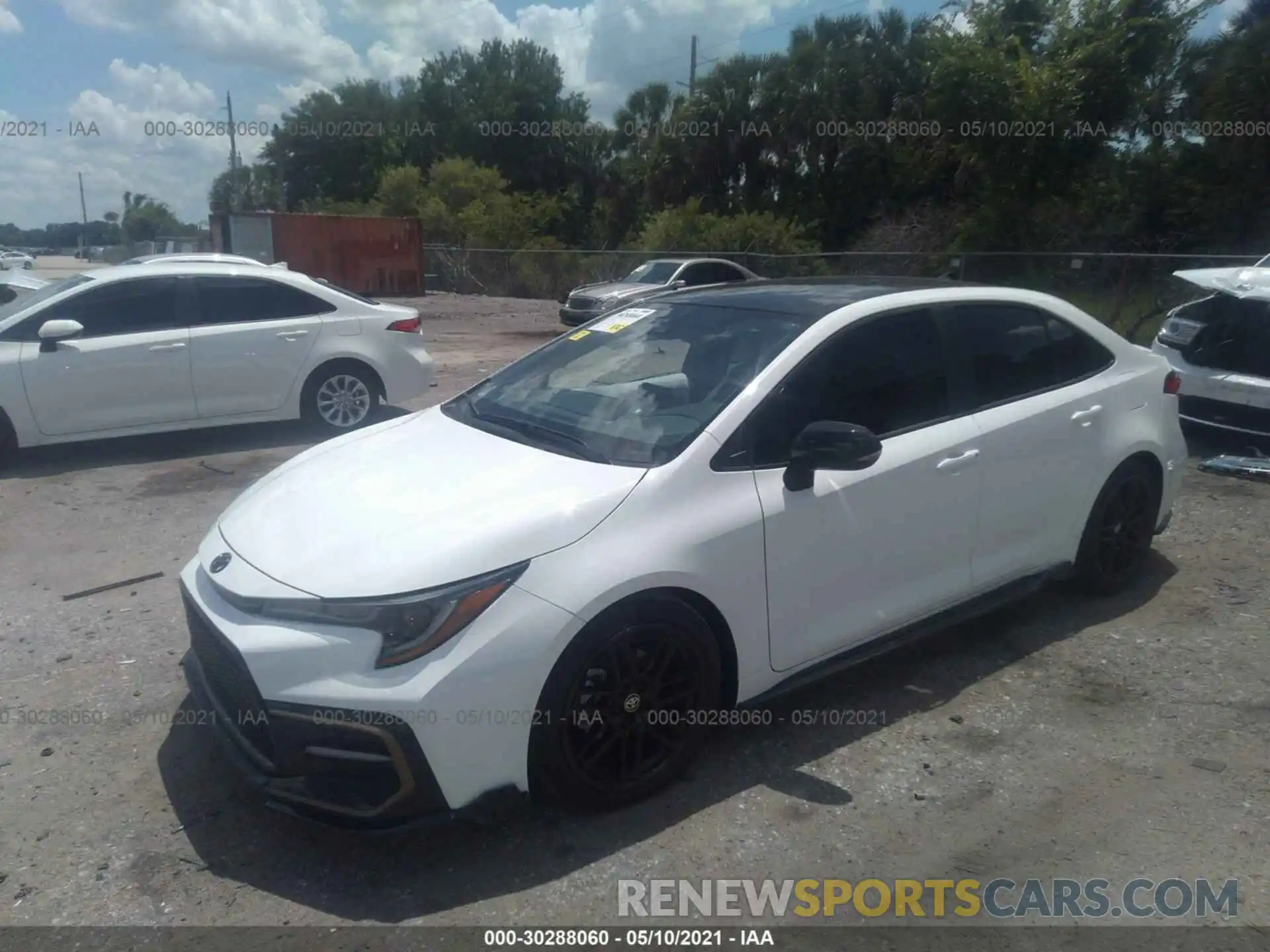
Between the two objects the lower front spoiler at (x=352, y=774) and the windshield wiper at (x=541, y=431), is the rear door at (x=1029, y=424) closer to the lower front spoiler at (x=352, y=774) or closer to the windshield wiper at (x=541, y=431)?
the windshield wiper at (x=541, y=431)

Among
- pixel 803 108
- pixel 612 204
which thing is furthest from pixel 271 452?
pixel 612 204

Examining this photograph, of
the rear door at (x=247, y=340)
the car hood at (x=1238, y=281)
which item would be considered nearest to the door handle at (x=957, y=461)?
the car hood at (x=1238, y=281)

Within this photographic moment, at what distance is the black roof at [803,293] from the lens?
4.33 meters

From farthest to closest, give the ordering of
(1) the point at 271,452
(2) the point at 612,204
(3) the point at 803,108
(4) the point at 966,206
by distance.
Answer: (2) the point at 612,204, (3) the point at 803,108, (4) the point at 966,206, (1) the point at 271,452

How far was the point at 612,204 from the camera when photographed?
1836 inches

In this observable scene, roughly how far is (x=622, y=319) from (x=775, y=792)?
7.10ft

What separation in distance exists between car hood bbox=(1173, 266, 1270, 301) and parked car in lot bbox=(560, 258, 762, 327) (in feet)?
40.7

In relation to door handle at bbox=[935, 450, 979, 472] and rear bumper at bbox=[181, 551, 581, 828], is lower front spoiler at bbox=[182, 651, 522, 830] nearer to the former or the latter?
rear bumper at bbox=[181, 551, 581, 828]

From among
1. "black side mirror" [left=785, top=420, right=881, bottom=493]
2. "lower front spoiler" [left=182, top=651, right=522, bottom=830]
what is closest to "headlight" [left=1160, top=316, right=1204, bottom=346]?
"black side mirror" [left=785, top=420, right=881, bottom=493]

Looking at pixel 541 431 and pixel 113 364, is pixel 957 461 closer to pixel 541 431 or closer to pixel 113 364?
pixel 541 431

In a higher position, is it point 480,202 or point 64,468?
point 480,202

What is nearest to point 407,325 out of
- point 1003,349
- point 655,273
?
point 1003,349

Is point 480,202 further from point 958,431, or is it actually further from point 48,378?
point 958,431

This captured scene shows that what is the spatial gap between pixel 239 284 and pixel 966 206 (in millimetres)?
23636
